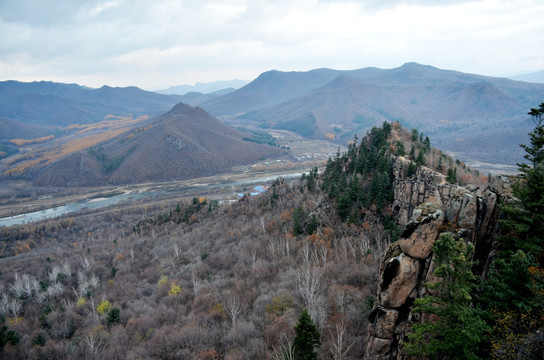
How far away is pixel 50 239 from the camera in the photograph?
357 feet

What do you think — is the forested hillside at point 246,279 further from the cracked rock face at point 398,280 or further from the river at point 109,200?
the river at point 109,200

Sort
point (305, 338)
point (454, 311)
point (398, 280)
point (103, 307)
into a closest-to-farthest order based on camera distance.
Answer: point (454, 311) < point (398, 280) < point (305, 338) < point (103, 307)

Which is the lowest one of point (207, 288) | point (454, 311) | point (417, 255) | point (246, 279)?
point (207, 288)

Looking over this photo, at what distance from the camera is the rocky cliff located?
1861 cm

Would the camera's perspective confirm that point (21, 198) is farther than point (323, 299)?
Yes

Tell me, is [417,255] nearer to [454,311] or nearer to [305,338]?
[454,311]

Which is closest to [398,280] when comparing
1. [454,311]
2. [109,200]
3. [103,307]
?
[454,311]

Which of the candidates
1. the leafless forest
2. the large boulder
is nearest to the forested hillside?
the leafless forest

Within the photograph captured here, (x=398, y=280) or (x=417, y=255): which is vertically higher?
(x=417, y=255)

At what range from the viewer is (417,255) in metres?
19.0

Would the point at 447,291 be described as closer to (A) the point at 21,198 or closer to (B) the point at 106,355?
(B) the point at 106,355

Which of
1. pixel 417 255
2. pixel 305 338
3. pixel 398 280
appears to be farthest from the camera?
pixel 305 338

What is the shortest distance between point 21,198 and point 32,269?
5071 inches

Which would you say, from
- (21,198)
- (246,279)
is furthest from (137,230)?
(21,198)
